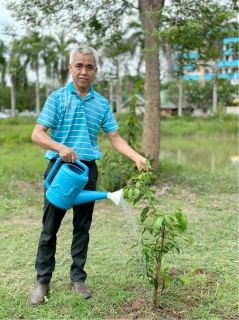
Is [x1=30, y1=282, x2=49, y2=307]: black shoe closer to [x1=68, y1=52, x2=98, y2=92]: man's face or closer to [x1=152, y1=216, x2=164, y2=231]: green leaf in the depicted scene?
[x1=152, y1=216, x2=164, y2=231]: green leaf

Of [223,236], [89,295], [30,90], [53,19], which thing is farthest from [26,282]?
[30,90]

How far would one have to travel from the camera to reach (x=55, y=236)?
9.04ft

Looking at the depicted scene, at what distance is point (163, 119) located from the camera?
27062mm

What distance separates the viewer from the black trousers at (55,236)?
2695mm

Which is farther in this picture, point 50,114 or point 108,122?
point 108,122

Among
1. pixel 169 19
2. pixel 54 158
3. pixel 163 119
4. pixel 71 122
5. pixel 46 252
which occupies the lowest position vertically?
pixel 163 119

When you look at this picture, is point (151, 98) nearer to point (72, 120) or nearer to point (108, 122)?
point (108, 122)

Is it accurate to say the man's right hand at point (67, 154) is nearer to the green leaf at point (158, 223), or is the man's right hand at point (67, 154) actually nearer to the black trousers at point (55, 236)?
the black trousers at point (55, 236)

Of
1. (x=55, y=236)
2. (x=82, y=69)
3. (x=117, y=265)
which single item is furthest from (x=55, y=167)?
(x=117, y=265)

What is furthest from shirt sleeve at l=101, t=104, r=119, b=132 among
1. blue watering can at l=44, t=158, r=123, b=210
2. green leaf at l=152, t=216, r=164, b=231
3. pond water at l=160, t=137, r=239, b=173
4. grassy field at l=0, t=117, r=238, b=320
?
pond water at l=160, t=137, r=239, b=173

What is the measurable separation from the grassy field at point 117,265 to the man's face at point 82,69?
86cm

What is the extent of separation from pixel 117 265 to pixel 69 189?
1.10 m

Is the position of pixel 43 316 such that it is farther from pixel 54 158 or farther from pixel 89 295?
pixel 54 158

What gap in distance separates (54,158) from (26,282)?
912 millimetres
